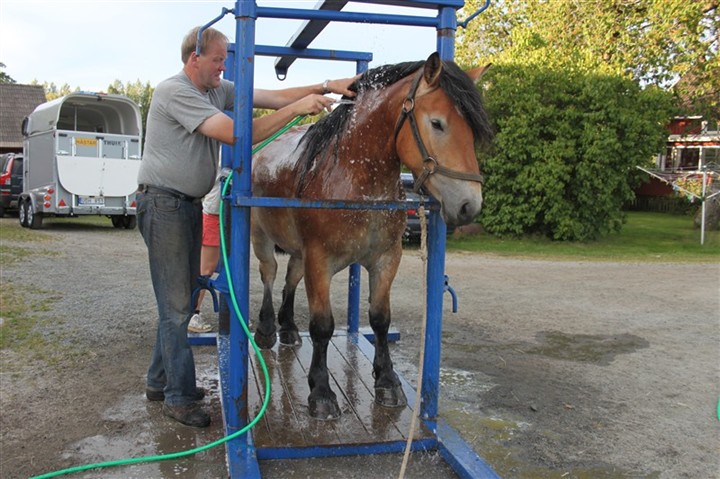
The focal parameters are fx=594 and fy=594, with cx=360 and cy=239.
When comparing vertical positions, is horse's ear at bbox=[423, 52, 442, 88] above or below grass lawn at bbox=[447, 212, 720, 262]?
above

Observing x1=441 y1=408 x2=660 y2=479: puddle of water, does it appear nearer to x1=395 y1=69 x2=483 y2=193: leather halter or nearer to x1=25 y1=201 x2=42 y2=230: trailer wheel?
x1=395 y1=69 x2=483 y2=193: leather halter

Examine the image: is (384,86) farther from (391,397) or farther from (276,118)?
(391,397)

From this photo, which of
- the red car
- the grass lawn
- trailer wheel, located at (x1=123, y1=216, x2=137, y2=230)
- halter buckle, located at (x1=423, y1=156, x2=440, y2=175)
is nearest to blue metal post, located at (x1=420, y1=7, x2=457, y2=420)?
halter buckle, located at (x1=423, y1=156, x2=440, y2=175)

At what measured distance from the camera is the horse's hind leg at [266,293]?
4.65 m

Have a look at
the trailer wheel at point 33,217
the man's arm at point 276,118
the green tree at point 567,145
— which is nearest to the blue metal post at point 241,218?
the man's arm at point 276,118

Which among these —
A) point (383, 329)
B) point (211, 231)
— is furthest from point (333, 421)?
point (211, 231)

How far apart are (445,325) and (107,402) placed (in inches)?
136

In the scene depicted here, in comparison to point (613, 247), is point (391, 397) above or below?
below

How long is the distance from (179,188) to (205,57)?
73 centimetres

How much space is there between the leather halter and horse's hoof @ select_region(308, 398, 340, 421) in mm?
1293

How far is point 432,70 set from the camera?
2770mm

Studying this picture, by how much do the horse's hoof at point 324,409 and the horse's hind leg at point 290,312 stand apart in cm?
143

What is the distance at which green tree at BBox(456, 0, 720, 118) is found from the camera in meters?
14.8

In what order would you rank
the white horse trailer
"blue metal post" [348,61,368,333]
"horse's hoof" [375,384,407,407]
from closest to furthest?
"horse's hoof" [375,384,407,407] < "blue metal post" [348,61,368,333] < the white horse trailer
